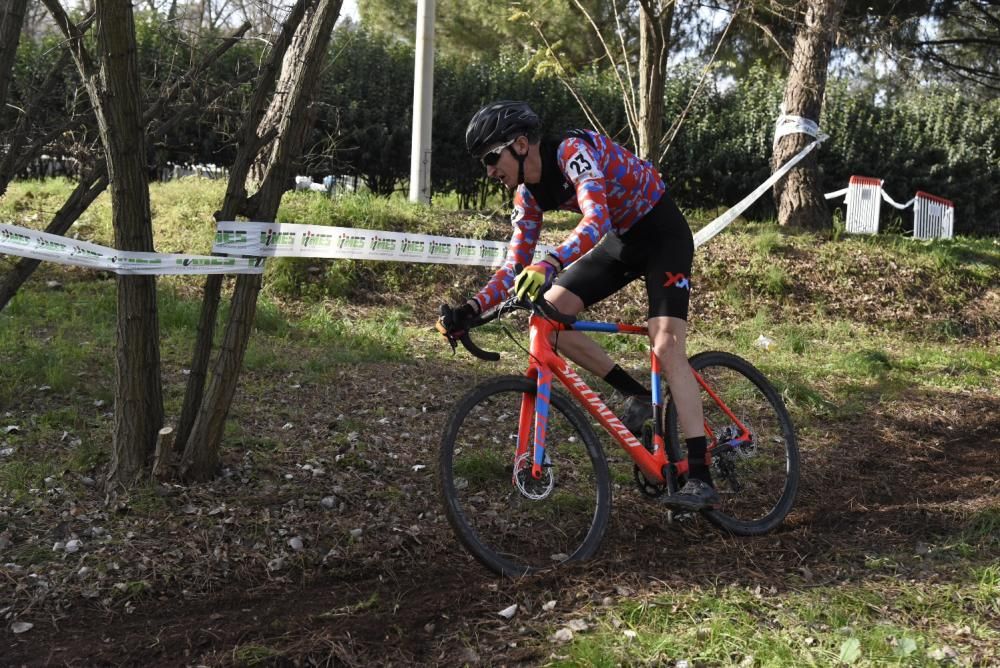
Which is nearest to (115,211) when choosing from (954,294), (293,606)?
(293,606)

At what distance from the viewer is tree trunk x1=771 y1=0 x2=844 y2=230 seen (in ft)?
37.5

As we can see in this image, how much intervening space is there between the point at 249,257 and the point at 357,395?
190 centimetres

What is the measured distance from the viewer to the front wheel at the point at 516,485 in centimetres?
384

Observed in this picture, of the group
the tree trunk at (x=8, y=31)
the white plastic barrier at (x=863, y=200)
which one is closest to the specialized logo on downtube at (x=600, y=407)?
the tree trunk at (x=8, y=31)

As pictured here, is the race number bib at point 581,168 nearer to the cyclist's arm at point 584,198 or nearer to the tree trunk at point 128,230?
the cyclist's arm at point 584,198

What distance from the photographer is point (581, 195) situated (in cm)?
396

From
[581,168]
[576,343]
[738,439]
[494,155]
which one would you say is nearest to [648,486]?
[738,439]

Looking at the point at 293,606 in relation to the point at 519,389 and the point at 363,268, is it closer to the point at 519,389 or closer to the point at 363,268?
the point at 519,389

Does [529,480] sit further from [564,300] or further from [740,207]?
[740,207]

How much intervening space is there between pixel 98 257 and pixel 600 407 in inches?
92.7

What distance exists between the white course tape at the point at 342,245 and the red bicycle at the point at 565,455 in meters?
1.15

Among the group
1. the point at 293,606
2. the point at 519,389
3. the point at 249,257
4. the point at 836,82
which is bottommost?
the point at 293,606

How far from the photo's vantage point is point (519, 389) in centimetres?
398

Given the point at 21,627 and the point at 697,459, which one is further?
the point at 697,459
